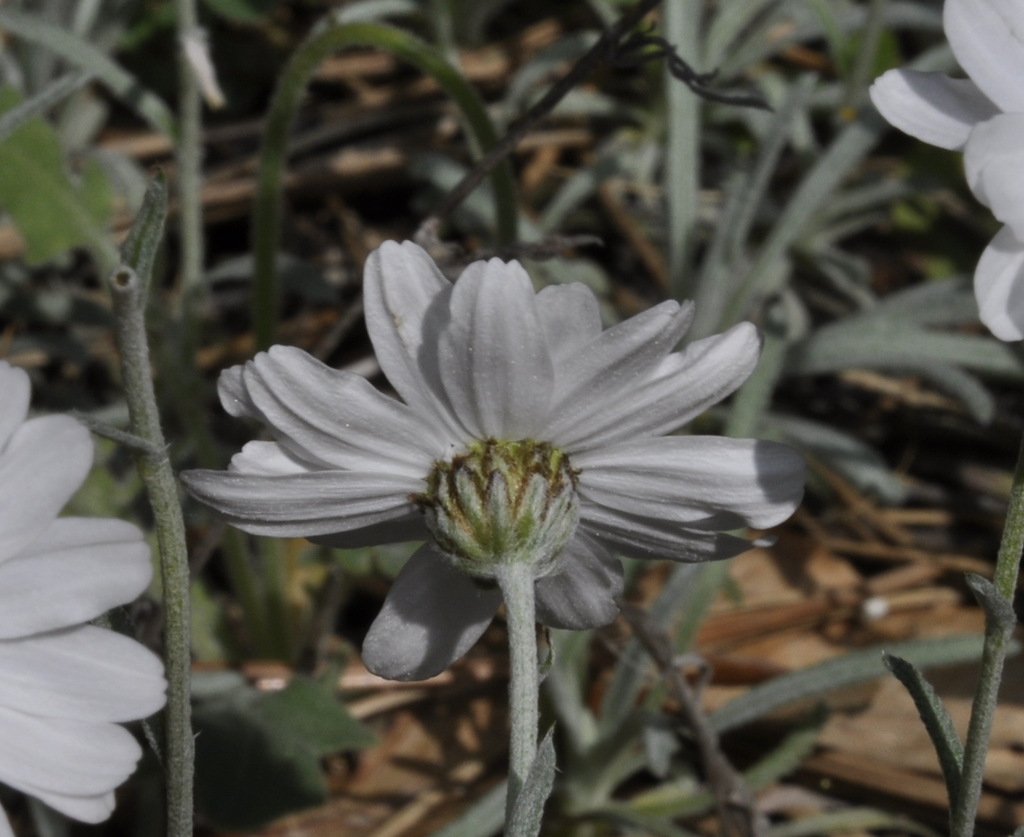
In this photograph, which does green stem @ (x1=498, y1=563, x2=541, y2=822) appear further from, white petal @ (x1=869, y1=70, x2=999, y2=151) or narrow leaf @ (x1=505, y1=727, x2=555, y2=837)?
white petal @ (x1=869, y1=70, x2=999, y2=151)

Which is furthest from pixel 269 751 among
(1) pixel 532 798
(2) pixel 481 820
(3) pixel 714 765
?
(1) pixel 532 798

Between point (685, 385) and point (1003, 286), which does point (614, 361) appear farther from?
point (1003, 286)

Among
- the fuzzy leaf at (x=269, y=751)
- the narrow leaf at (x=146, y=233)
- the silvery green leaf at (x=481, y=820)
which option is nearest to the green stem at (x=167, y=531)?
the narrow leaf at (x=146, y=233)

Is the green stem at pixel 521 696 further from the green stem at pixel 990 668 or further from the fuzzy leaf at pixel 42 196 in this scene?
the fuzzy leaf at pixel 42 196

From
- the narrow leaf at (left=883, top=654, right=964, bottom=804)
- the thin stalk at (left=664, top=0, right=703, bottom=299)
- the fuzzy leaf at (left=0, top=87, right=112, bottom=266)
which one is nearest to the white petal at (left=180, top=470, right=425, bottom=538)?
the narrow leaf at (left=883, top=654, right=964, bottom=804)

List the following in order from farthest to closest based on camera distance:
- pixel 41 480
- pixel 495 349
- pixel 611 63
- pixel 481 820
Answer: pixel 481 820
pixel 611 63
pixel 495 349
pixel 41 480

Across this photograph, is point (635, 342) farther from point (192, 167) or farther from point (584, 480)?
point (192, 167)
